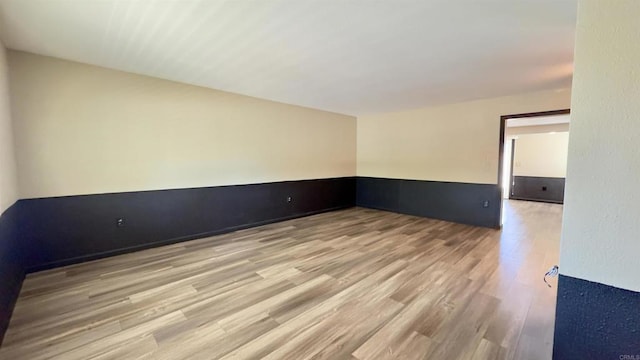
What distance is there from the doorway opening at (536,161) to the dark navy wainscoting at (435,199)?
129 inches

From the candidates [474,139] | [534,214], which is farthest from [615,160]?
[534,214]

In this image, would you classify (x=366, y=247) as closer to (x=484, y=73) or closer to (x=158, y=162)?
(x=484, y=73)

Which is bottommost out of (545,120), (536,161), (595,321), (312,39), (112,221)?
(112,221)

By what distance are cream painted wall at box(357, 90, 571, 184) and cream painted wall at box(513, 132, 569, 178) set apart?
478cm

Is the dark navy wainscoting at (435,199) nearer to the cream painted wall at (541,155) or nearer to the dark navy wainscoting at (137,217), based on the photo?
the dark navy wainscoting at (137,217)

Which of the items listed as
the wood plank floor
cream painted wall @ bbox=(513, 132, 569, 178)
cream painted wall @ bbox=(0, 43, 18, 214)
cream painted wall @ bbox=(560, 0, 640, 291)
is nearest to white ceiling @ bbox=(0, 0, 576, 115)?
cream painted wall @ bbox=(0, 43, 18, 214)

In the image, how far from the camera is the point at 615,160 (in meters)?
0.89

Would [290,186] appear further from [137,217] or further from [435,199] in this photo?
[435,199]

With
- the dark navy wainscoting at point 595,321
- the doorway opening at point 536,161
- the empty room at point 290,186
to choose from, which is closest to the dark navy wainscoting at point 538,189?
the doorway opening at point 536,161

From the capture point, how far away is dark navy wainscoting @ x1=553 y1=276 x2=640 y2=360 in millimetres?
905

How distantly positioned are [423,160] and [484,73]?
2.61 metres

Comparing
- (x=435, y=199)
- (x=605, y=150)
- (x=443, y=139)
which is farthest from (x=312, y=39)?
(x=435, y=199)

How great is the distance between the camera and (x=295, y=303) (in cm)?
236

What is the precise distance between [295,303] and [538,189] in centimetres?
911
